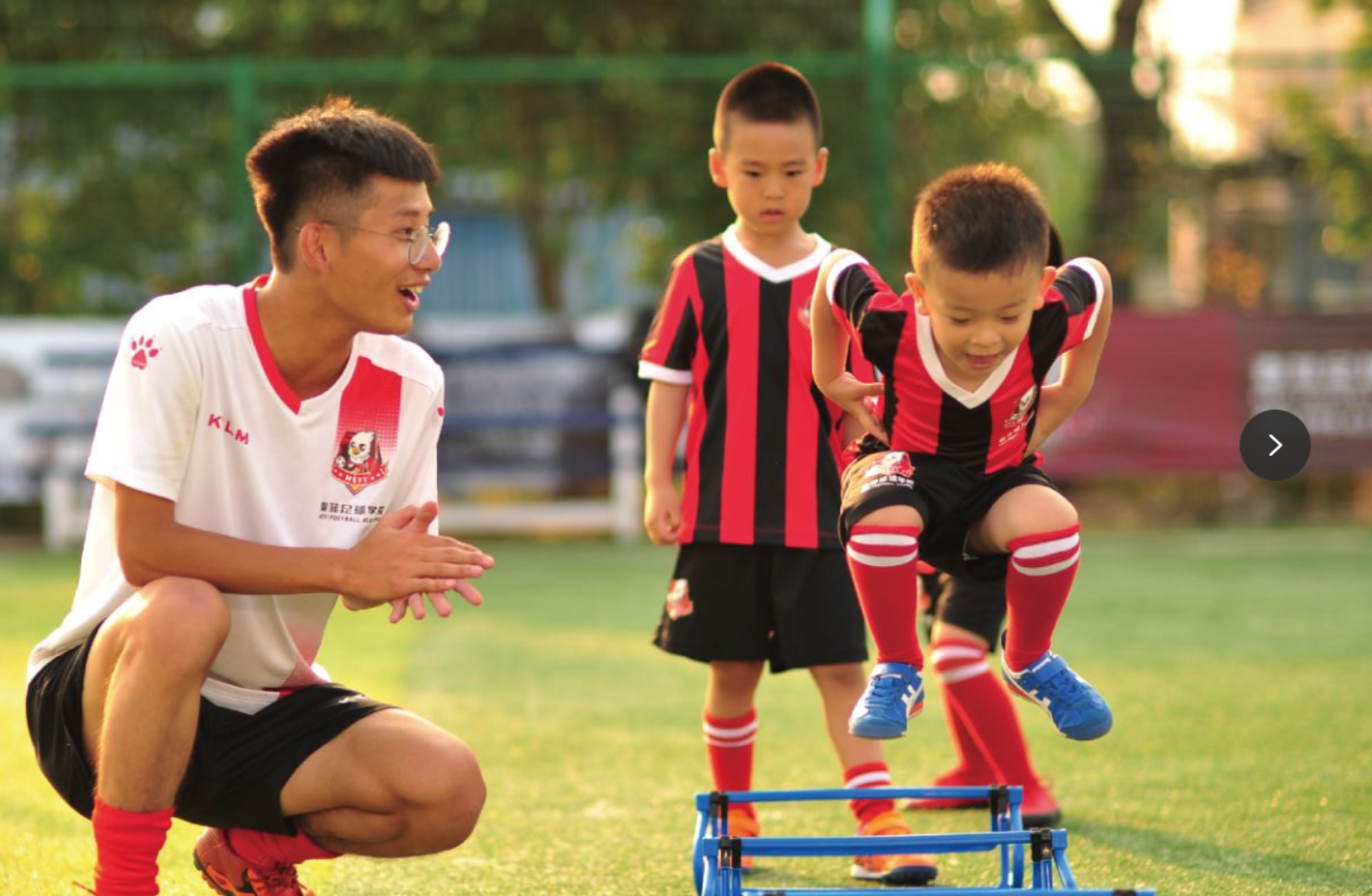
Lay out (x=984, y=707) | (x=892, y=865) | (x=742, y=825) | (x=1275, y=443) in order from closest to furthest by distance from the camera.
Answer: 1. (x=892, y=865)
2. (x=742, y=825)
3. (x=984, y=707)
4. (x=1275, y=443)

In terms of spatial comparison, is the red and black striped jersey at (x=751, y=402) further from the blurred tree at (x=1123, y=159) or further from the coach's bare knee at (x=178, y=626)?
the blurred tree at (x=1123, y=159)

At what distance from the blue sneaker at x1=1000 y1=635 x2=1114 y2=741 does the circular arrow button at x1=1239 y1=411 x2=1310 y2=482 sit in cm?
863

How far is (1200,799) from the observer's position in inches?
179

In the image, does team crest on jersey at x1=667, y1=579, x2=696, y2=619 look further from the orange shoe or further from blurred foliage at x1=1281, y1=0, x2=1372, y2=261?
blurred foliage at x1=1281, y1=0, x2=1372, y2=261

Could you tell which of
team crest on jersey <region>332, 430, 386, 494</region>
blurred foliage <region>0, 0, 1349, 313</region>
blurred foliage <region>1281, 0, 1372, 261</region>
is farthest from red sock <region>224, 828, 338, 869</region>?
blurred foliage <region>1281, 0, 1372, 261</region>

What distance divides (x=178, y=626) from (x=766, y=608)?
1611 mm

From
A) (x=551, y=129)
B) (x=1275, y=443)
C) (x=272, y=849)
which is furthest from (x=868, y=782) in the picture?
(x=551, y=129)

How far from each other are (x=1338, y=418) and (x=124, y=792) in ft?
32.3

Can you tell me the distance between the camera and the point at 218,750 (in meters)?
3.21

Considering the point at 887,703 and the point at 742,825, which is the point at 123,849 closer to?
the point at 887,703

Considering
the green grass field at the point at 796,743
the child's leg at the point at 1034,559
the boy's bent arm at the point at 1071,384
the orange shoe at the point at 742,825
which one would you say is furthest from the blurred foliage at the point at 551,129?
the child's leg at the point at 1034,559

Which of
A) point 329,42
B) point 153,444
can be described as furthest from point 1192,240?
point 153,444

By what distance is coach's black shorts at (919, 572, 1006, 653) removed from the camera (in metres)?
4.55

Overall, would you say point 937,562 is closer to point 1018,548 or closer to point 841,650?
point 1018,548
